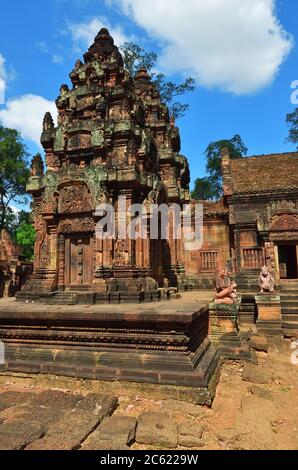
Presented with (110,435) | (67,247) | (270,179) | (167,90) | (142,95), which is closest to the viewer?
(110,435)

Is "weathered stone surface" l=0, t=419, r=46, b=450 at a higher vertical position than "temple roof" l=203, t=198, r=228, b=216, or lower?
lower

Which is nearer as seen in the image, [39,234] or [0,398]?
[0,398]

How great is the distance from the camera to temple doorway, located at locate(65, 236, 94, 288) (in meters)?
8.92

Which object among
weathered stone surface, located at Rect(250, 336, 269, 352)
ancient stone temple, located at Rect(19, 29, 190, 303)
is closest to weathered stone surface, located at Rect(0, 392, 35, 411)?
ancient stone temple, located at Rect(19, 29, 190, 303)

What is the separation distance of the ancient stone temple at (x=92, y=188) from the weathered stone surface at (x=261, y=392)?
3262mm

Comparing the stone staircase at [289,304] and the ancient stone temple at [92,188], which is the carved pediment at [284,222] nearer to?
the stone staircase at [289,304]

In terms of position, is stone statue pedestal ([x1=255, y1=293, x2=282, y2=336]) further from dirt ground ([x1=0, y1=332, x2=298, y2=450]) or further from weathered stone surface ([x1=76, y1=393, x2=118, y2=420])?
weathered stone surface ([x1=76, y1=393, x2=118, y2=420])

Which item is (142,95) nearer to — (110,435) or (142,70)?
(142,70)

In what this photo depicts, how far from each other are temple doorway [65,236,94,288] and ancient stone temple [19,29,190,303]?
3cm

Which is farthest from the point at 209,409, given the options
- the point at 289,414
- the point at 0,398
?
the point at 0,398

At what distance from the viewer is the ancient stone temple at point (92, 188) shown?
849 centimetres

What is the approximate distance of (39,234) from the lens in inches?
379

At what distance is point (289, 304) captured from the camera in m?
12.6
